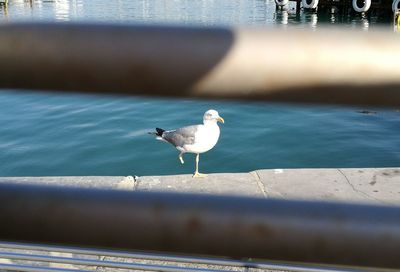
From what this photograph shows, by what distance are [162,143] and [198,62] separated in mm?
9707

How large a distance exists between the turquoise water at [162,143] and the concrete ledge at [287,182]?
393 centimetres

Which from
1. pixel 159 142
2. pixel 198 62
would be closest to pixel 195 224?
pixel 198 62

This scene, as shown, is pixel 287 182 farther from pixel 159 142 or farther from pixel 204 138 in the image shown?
pixel 159 142

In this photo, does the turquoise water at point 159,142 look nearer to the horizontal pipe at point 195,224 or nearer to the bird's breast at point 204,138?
the bird's breast at point 204,138

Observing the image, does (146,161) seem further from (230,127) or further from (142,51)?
(142,51)

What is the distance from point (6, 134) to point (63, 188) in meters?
11.1

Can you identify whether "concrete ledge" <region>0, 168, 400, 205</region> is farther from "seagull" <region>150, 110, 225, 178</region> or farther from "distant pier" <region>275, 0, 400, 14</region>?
"distant pier" <region>275, 0, 400, 14</region>

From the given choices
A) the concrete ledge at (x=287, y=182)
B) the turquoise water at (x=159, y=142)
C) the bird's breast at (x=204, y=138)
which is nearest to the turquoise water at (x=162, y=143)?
the turquoise water at (x=159, y=142)

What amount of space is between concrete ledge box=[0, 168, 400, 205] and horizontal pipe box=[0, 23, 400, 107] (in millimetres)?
3554

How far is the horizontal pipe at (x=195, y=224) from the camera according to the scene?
663 millimetres

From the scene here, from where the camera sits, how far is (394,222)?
2.11 feet

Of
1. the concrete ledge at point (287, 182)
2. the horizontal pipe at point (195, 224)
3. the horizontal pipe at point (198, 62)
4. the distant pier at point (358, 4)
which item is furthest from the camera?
the distant pier at point (358, 4)

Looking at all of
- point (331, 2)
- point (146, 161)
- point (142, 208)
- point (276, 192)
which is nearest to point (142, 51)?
point (142, 208)

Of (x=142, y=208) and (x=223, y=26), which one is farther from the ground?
(x=223, y=26)
